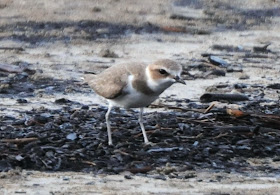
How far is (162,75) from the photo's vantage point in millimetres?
8289

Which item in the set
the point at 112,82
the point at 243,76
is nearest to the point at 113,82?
the point at 112,82

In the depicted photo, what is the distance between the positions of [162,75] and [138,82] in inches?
9.7

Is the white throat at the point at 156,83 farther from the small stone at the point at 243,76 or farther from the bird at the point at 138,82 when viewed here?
the small stone at the point at 243,76

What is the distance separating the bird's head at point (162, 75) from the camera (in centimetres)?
826

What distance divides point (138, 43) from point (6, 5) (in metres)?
2.46

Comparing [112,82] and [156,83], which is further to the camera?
[112,82]

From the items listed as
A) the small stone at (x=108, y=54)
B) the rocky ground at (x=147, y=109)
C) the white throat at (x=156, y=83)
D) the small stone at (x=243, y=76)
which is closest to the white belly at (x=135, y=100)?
the white throat at (x=156, y=83)

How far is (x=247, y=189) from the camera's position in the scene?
7.40 metres

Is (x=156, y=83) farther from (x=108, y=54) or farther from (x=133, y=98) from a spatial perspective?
(x=108, y=54)

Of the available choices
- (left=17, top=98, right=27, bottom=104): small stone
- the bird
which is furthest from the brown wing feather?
(left=17, top=98, right=27, bottom=104): small stone

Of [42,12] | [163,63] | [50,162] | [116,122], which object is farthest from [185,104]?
[42,12]

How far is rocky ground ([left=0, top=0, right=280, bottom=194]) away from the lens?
306 inches

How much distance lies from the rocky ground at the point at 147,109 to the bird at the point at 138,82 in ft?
1.22

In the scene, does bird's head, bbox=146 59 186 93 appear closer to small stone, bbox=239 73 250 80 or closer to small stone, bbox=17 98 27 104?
small stone, bbox=17 98 27 104
